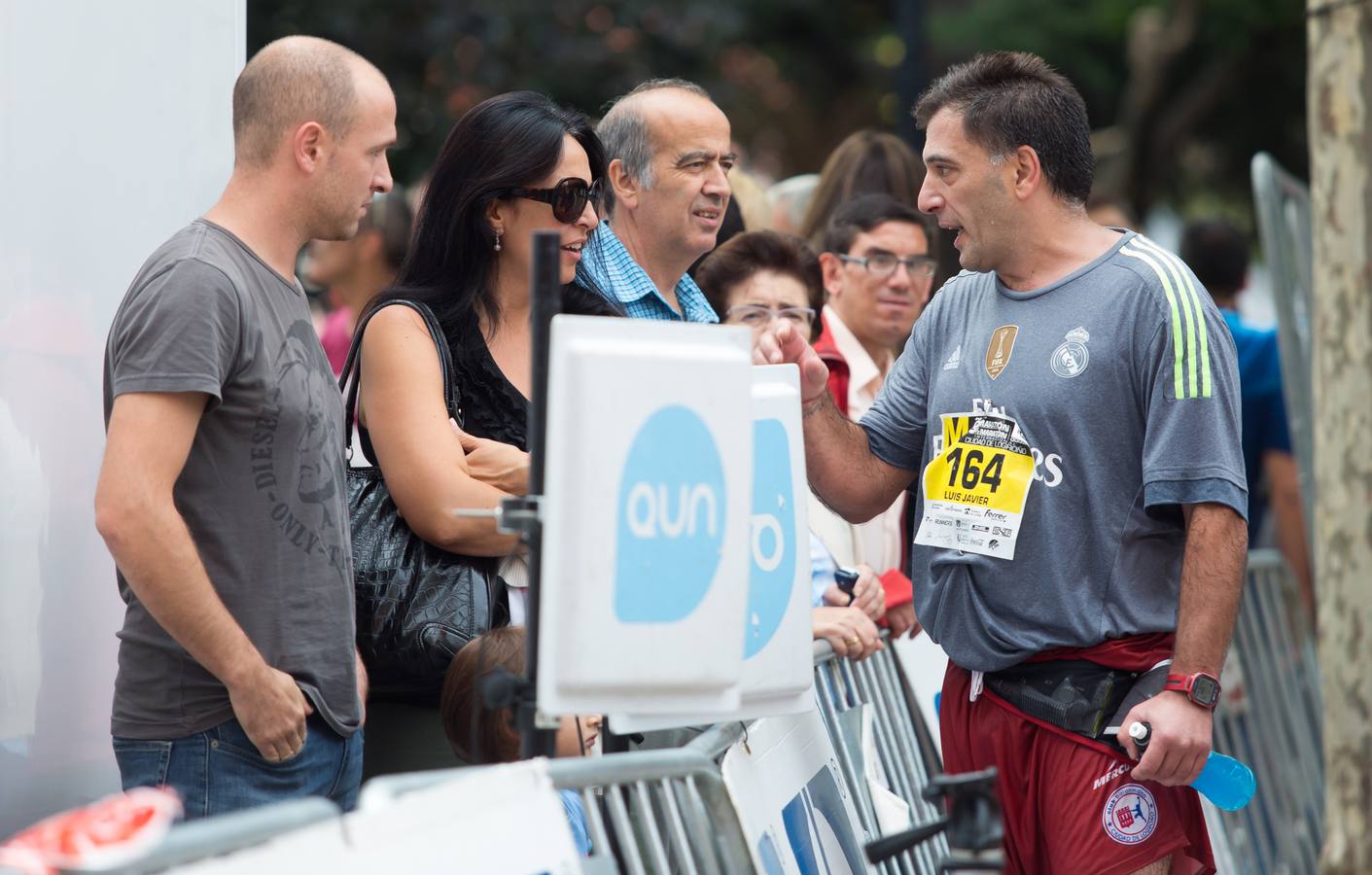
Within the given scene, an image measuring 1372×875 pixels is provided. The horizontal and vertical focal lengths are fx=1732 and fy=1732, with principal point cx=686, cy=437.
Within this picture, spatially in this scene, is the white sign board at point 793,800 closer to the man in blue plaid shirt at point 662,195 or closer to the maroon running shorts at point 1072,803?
the maroon running shorts at point 1072,803

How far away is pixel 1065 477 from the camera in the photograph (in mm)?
3480

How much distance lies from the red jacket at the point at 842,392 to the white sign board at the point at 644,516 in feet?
6.65

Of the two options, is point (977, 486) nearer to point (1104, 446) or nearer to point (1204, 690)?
point (1104, 446)

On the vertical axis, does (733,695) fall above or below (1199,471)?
below

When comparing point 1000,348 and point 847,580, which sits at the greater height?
point 1000,348

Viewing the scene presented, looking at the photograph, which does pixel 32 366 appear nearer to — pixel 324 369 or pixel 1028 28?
pixel 324 369

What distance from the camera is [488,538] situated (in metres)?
3.43

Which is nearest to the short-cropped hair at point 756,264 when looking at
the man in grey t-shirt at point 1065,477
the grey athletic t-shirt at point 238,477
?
the man in grey t-shirt at point 1065,477

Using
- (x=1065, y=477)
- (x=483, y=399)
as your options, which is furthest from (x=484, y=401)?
(x=1065, y=477)

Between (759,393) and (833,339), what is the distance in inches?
83.2

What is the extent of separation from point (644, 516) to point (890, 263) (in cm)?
300

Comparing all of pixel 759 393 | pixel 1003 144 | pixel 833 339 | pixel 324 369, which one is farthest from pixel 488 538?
pixel 833 339

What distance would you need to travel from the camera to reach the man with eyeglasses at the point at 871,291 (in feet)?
16.7

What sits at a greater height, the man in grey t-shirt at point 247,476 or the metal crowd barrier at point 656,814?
the man in grey t-shirt at point 247,476
